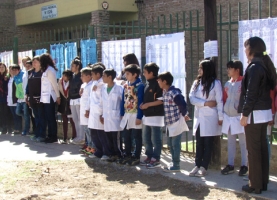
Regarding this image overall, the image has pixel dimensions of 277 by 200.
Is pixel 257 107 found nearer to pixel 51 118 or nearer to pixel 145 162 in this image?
pixel 145 162

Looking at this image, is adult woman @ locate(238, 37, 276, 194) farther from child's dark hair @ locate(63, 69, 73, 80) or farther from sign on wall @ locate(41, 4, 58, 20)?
sign on wall @ locate(41, 4, 58, 20)

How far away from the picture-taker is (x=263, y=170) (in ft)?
18.3

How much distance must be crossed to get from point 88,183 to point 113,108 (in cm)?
153

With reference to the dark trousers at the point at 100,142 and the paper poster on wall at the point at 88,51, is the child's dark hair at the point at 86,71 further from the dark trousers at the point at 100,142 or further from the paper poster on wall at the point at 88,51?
the paper poster on wall at the point at 88,51

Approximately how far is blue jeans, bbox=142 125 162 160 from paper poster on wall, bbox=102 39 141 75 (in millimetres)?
1888

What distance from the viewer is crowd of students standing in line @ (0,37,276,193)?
545cm

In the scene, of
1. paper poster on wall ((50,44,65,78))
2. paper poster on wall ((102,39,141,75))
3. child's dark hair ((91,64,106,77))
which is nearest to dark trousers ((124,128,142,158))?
child's dark hair ((91,64,106,77))

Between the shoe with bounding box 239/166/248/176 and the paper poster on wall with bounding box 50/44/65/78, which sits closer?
the shoe with bounding box 239/166/248/176

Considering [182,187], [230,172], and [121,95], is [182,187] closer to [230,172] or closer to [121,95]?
[230,172]

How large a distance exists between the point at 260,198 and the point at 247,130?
2.72ft

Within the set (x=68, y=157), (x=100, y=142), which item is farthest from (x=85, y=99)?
(x=68, y=157)

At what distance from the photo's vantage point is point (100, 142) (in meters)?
8.16

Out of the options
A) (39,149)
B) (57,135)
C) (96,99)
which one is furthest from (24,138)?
(96,99)

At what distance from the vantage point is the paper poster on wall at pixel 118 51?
8734 mm
